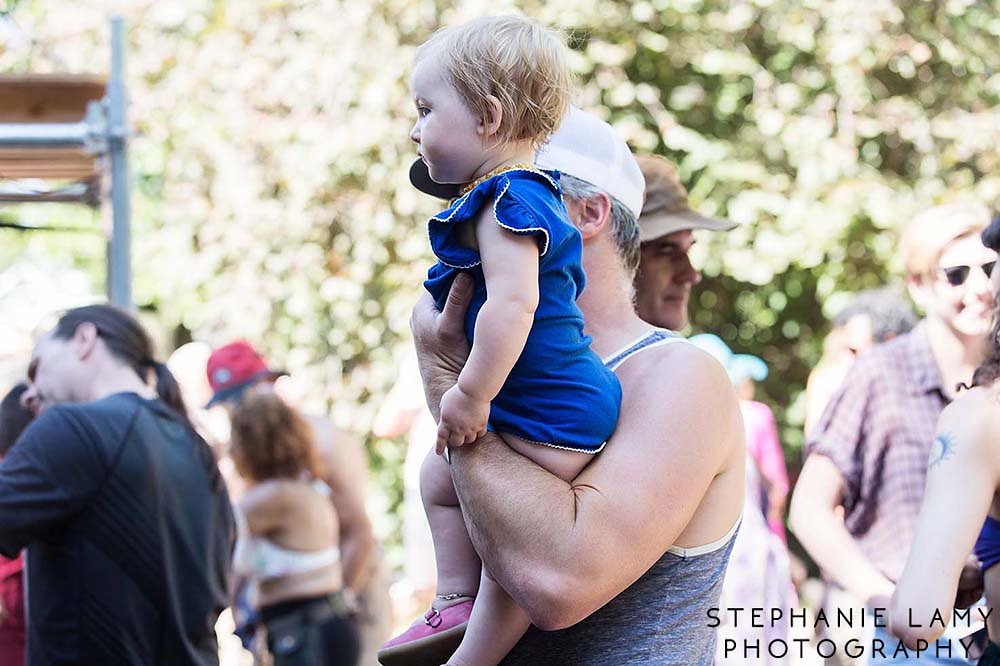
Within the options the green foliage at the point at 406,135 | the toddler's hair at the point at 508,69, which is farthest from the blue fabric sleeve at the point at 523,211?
the green foliage at the point at 406,135

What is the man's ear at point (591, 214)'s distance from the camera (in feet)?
6.92

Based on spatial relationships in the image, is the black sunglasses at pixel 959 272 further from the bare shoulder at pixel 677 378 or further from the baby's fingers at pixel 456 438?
the baby's fingers at pixel 456 438

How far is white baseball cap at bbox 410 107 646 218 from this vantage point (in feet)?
7.01

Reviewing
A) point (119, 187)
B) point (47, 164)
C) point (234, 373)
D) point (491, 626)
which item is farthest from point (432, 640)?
point (234, 373)

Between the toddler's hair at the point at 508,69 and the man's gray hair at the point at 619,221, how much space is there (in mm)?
192

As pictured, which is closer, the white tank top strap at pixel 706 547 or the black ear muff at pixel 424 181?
the white tank top strap at pixel 706 547

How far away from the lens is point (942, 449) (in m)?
2.54

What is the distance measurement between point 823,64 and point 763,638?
4671 millimetres

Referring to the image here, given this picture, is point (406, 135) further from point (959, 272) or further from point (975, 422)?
point (975, 422)

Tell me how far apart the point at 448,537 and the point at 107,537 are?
5.45ft

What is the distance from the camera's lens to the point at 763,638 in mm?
4887

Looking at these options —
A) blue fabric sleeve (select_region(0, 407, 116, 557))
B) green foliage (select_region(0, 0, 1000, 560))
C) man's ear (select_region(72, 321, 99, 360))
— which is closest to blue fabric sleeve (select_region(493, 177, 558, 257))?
blue fabric sleeve (select_region(0, 407, 116, 557))

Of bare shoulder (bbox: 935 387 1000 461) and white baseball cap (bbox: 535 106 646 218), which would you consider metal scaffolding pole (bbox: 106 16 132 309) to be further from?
bare shoulder (bbox: 935 387 1000 461)

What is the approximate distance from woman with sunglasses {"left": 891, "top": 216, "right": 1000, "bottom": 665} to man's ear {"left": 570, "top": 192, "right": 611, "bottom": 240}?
900 millimetres
